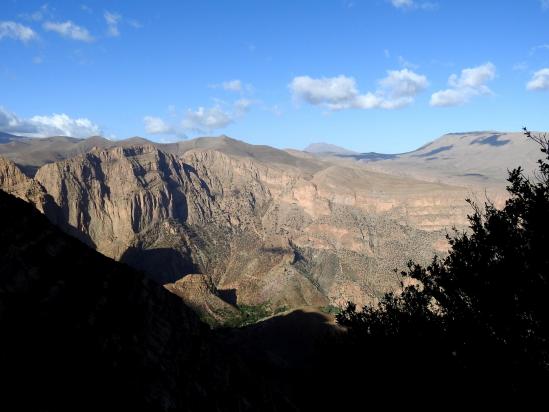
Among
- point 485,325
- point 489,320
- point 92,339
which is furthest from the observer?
point 92,339

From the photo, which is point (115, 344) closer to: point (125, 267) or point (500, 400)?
point (125, 267)

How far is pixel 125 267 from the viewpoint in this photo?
1618 inches

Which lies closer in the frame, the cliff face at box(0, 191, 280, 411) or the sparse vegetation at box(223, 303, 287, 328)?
the cliff face at box(0, 191, 280, 411)

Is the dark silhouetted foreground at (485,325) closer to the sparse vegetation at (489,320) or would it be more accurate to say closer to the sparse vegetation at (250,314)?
the sparse vegetation at (489,320)

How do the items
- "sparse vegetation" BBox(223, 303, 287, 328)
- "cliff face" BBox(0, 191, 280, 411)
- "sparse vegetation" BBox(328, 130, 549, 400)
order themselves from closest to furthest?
"sparse vegetation" BBox(328, 130, 549, 400)
"cliff face" BBox(0, 191, 280, 411)
"sparse vegetation" BBox(223, 303, 287, 328)

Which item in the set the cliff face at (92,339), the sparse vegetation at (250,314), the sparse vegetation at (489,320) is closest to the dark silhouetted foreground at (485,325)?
the sparse vegetation at (489,320)

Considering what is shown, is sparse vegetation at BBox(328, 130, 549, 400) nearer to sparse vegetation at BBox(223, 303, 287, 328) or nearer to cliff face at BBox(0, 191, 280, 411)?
Result: cliff face at BBox(0, 191, 280, 411)

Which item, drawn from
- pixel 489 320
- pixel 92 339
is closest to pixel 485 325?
pixel 489 320

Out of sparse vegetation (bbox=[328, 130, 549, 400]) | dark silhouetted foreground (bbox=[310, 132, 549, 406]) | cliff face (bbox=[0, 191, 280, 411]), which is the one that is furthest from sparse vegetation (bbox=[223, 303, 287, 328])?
sparse vegetation (bbox=[328, 130, 549, 400])

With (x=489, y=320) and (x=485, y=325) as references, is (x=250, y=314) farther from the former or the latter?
(x=489, y=320)

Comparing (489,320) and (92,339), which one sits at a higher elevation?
(489,320)

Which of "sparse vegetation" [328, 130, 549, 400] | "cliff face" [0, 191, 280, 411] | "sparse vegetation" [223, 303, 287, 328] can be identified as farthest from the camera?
"sparse vegetation" [223, 303, 287, 328]

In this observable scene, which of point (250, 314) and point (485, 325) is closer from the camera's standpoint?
point (485, 325)

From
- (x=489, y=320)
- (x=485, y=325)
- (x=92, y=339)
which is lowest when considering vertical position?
(x=92, y=339)
